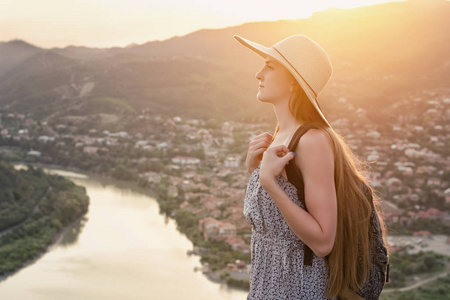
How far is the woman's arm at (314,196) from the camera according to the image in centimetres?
53

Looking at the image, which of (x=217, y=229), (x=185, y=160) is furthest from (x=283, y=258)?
(x=185, y=160)

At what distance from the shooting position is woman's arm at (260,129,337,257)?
1.75 ft

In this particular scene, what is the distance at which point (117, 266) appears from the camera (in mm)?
7562

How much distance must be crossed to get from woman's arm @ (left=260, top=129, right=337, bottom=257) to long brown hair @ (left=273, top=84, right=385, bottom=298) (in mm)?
25

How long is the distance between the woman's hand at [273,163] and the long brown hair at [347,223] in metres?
0.05

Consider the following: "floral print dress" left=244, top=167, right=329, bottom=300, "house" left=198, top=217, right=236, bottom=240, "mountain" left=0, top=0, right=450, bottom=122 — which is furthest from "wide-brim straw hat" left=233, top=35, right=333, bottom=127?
"mountain" left=0, top=0, right=450, bottom=122

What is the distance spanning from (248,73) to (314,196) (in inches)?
A: 1090

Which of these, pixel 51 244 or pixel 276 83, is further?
pixel 51 244

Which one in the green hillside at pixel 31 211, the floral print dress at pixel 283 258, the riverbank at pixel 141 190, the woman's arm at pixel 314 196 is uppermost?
the woman's arm at pixel 314 196

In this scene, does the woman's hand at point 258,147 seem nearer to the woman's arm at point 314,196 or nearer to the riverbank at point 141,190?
the woman's arm at point 314,196

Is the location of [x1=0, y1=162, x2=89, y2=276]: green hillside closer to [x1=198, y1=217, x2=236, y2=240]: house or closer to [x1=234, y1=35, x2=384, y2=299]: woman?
[x1=198, y1=217, x2=236, y2=240]: house

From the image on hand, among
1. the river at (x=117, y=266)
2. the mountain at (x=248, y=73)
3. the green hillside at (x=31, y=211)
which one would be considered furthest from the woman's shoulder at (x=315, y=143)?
the mountain at (x=248, y=73)

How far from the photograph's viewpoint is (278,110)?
Answer: 0.61 metres

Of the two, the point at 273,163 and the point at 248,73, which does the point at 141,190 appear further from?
the point at 248,73
